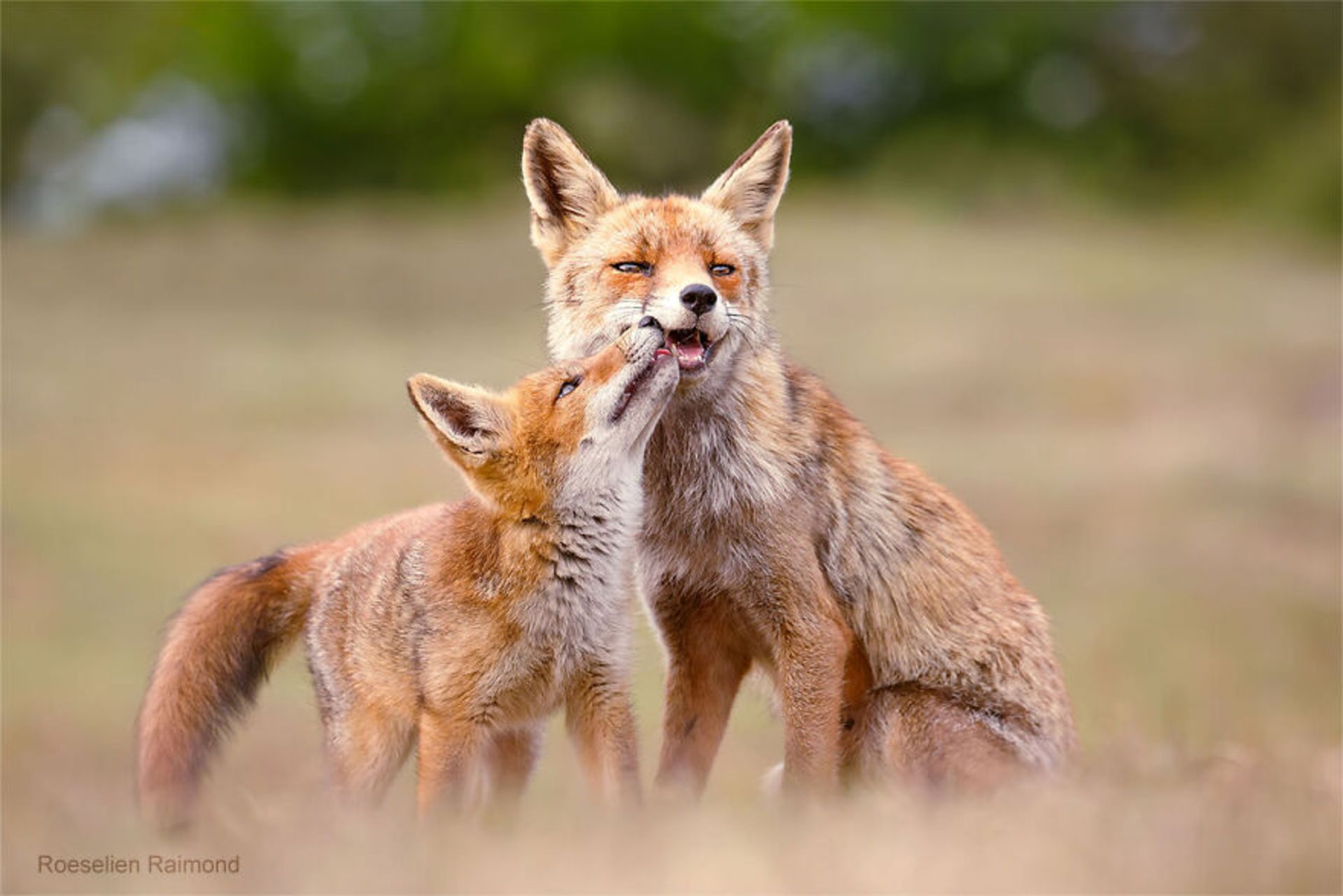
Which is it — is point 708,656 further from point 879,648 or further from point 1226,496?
point 1226,496

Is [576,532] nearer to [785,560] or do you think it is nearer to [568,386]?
[568,386]

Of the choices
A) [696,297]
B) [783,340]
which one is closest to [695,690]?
[696,297]

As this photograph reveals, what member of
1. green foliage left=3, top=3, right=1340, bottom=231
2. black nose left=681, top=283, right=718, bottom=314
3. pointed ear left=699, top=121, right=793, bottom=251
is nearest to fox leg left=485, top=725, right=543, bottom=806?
black nose left=681, top=283, right=718, bottom=314

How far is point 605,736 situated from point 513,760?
660 mm

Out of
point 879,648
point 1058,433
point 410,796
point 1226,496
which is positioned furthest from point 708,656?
point 1058,433

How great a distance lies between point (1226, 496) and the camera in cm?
→ 1561

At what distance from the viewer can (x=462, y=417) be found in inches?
228

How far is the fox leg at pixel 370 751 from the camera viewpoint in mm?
5707

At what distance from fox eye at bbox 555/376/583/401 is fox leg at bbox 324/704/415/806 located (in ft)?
4.36

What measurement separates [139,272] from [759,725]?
713 inches

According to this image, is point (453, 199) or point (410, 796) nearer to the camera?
point (410, 796)

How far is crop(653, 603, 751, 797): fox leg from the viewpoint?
6.00 metres

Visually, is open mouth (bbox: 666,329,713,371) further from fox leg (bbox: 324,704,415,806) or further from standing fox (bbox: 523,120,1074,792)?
fox leg (bbox: 324,704,415,806)

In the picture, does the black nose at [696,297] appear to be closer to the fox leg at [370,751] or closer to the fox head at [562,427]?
the fox head at [562,427]
